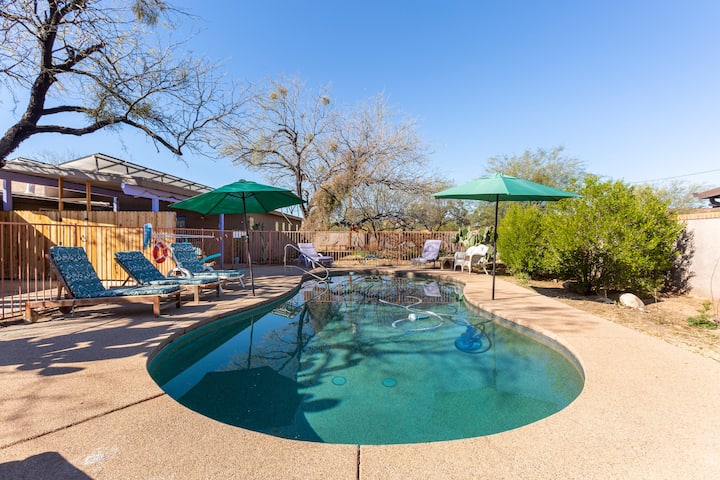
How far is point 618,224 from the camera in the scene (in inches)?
243

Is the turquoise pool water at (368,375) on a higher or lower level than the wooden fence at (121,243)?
lower

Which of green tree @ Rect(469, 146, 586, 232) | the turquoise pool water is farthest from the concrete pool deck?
green tree @ Rect(469, 146, 586, 232)

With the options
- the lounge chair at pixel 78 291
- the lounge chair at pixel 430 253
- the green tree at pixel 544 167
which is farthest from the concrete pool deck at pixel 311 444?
the green tree at pixel 544 167

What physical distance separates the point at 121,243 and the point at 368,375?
8390 mm

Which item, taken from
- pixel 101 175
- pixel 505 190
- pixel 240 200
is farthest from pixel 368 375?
pixel 101 175

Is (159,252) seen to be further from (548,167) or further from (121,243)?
(548,167)

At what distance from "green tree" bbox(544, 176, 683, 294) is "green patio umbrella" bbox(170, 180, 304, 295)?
19.0 ft

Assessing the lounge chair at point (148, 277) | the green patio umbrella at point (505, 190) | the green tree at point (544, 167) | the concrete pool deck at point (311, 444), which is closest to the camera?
the concrete pool deck at point (311, 444)

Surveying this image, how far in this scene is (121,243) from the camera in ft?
28.1

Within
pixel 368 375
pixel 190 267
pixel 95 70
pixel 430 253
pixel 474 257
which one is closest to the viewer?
pixel 368 375

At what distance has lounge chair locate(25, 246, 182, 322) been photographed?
4.30 meters

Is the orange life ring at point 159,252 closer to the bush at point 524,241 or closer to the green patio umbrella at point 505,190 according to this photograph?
the green patio umbrella at point 505,190

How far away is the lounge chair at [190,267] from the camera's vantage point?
259 inches

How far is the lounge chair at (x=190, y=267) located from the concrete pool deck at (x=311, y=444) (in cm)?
351
